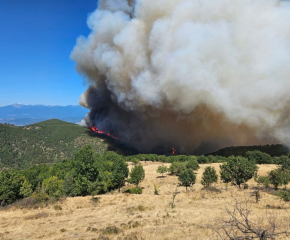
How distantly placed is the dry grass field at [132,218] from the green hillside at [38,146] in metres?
57.3

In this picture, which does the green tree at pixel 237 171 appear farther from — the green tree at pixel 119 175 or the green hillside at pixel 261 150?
the green hillside at pixel 261 150

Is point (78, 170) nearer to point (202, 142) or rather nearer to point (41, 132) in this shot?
point (202, 142)

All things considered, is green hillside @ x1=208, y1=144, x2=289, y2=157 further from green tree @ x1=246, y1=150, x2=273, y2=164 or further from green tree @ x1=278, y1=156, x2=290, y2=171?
green tree @ x1=278, y1=156, x2=290, y2=171

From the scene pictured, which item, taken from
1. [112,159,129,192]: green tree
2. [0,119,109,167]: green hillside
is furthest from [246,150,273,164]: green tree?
[0,119,109,167]: green hillside

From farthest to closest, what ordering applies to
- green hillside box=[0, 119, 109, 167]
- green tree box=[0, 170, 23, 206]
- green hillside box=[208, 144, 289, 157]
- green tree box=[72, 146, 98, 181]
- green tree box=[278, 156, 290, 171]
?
green hillside box=[0, 119, 109, 167], green hillside box=[208, 144, 289, 157], green tree box=[278, 156, 290, 171], green tree box=[0, 170, 23, 206], green tree box=[72, 146, 98, 181]

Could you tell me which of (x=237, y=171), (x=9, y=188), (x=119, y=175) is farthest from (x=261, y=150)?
(x=9, y=188)

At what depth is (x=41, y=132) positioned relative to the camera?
102938mm

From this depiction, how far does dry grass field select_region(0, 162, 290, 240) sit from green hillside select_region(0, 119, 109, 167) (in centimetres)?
5731

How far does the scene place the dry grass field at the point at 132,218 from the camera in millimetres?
11820

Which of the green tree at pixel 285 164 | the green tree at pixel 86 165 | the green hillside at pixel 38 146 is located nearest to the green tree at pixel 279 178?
the green tree at pixel 285 164

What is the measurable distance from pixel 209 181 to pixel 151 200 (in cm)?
1242

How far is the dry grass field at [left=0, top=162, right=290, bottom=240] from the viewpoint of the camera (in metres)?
11.8

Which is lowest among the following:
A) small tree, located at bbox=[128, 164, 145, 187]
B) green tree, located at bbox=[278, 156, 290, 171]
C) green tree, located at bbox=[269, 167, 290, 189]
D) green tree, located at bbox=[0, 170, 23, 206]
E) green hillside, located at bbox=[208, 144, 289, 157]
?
green tree, located at bbox=[0, 170, 23, 206]

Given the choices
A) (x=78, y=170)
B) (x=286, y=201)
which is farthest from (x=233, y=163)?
(x=78, y=170)
